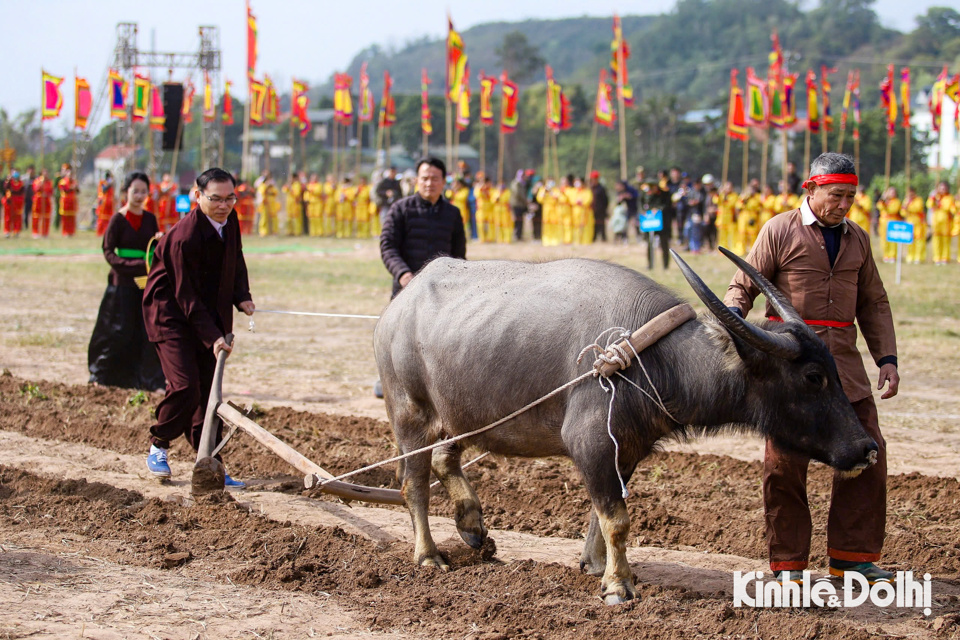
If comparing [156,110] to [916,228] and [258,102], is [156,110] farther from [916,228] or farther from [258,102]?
[916,228]

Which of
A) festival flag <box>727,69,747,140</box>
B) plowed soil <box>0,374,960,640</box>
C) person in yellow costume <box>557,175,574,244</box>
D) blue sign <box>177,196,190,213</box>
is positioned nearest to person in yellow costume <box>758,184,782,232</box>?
festival flag <box>727,69,747,140</box>

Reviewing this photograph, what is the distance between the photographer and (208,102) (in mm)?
32500

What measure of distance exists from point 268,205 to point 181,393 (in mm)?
26087

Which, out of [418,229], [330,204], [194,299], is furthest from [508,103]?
[194,299]

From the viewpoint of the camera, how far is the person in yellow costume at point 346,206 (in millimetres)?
30891

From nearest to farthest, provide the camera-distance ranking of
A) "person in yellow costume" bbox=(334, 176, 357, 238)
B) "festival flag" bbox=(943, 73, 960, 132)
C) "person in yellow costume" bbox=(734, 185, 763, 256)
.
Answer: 1. "festival flag" bbox=(943, 73, 960, 132)
2. "person in yellow costume" bbox=(734, 185, 763, 256)
3. "person in yellow costume" bbox=(334, 176, 357, 238)

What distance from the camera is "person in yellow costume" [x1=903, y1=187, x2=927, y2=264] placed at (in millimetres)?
23219

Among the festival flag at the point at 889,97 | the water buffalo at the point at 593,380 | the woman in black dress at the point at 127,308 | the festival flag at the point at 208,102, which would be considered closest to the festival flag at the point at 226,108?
the festival flag at the point at 208,102

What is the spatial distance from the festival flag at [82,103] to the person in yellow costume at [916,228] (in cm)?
2382

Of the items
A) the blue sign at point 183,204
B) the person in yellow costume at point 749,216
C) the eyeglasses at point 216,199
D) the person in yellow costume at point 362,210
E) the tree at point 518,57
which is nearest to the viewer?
the eyeglasses at point 216,199

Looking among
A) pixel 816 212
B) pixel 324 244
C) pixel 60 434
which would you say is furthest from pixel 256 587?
pixel 324 244

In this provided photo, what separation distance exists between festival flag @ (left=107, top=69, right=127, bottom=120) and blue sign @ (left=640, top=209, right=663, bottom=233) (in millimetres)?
19393

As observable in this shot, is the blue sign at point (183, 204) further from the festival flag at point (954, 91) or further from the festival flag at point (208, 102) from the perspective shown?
the festival flag at point (954, 91)

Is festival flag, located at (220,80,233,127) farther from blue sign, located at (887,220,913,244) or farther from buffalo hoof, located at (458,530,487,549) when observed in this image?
buffalo hoof, located at (458,530,487,549)
